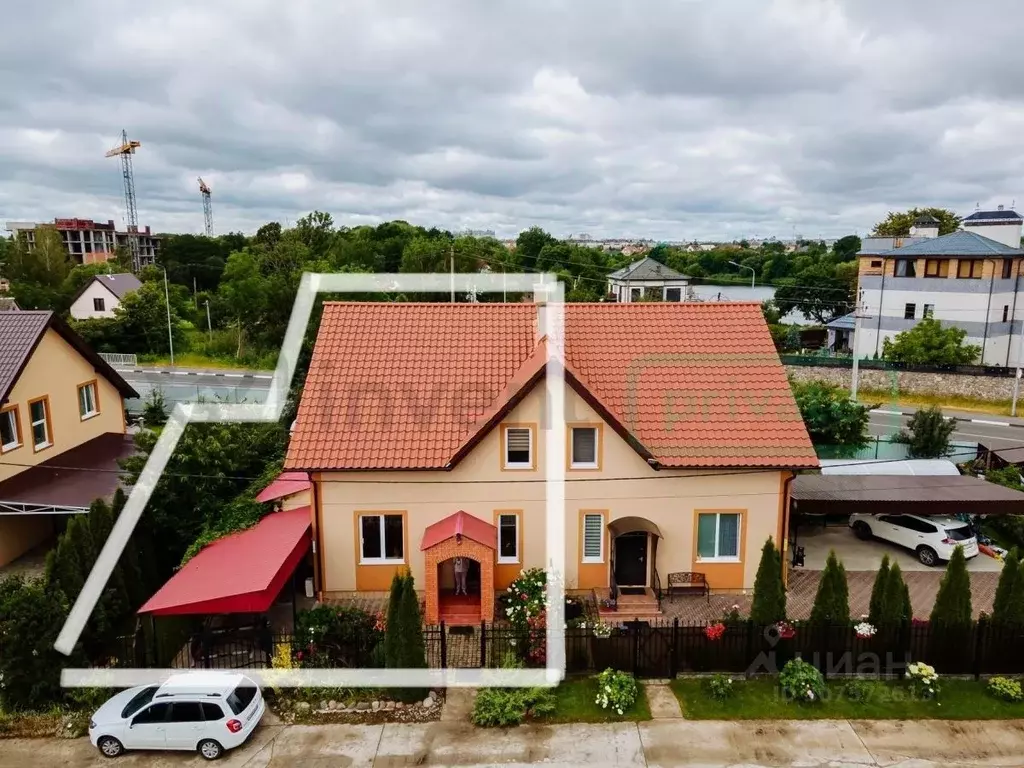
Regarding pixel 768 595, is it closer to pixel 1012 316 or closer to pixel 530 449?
pixel 530 449

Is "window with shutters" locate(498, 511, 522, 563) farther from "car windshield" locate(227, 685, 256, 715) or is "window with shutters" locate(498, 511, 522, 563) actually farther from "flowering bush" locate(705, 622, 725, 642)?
"car windshield" locate(227, 685, 256, 715)

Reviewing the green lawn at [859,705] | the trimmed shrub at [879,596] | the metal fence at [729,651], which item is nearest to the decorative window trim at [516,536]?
the metal fence at [729,651]

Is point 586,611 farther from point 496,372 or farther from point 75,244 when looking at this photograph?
point 75,244

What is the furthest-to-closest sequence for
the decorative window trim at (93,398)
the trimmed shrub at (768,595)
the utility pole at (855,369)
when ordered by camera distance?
the utility pole at (855,369) → the decorative window trim at (93,398) → the trimmed shrub at (768,595)

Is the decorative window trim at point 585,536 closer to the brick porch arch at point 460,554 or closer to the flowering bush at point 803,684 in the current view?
the brick porch arch at point 460,554

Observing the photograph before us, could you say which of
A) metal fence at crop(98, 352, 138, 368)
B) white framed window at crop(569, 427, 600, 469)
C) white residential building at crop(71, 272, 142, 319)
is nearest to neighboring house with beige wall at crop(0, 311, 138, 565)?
white framed window at crop(569, 427, 600, 469)

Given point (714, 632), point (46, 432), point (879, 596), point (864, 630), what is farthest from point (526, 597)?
point (46, 432)
